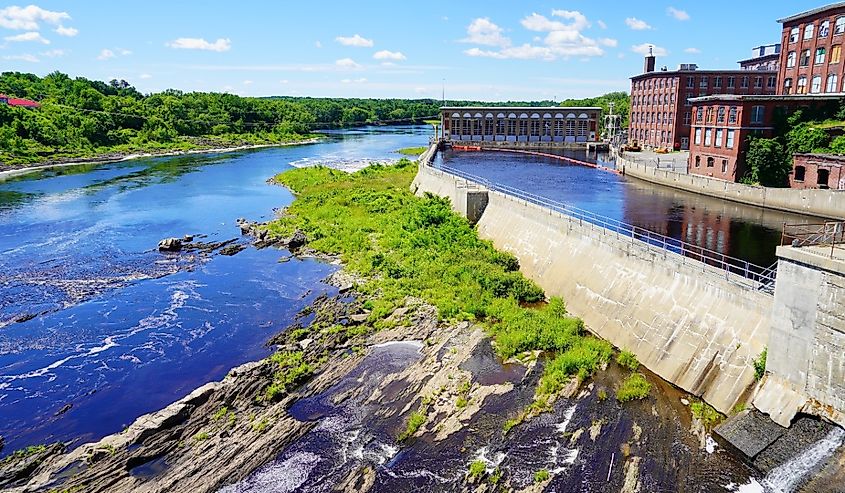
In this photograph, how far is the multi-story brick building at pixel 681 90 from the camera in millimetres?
90625

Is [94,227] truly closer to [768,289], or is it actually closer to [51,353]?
[51,353]

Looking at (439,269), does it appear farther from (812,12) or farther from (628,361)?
(812,12)

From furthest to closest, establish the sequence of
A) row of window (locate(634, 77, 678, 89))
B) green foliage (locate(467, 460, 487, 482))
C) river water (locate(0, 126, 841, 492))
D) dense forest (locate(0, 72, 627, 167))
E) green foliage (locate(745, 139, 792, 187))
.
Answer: dense forest (locate(0, 72, 627, 167)) < row of window (locate(634, 77, 678, 89)) < green foliage (locate(745, 139, 792, 187)) < river water (locate(0, 126, 841, 492)) < green foliage (locate(467, 460, 487, 482))

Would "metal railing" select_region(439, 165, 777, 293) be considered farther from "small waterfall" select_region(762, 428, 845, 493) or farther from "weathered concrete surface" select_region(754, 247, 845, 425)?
"small waterfall" select_region(762, 428, 845, 493)

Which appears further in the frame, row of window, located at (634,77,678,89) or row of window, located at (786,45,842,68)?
row of window, located at (634,77,678,89)

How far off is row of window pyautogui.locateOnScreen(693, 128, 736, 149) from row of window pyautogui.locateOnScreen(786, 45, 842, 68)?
14248 millimetres

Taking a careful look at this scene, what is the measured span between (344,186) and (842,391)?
59296 millimetres

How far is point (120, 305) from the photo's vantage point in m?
35.9

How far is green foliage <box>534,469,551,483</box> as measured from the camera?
1919 cm

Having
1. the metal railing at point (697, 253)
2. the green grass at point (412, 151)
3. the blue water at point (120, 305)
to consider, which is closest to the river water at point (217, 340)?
the blue water at point (120, 305)

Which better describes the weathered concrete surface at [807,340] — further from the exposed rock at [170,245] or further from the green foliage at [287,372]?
the exposed rock at [170,245]

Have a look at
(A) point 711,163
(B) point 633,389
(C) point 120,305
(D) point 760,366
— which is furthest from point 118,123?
(D) point 760,366

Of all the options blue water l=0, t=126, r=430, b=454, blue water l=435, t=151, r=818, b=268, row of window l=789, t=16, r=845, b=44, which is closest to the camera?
blue water l=0, t=126, r=430, b=454

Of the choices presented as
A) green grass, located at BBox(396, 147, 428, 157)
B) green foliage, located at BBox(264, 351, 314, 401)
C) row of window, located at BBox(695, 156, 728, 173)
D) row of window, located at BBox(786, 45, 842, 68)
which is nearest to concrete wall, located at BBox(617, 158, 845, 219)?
row of window, located at BBox(695, 156, 728, 173)
